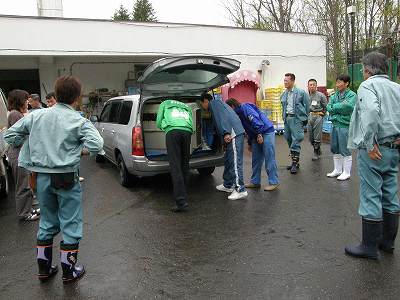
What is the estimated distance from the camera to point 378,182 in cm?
375

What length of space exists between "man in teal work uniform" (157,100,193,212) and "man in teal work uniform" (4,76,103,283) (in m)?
1.96

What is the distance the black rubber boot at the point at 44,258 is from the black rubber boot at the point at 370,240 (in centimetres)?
288

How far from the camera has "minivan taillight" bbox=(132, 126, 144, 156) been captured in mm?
6324

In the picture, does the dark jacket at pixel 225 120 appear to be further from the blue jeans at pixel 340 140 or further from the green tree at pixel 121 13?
the green tree at pixel 121 13

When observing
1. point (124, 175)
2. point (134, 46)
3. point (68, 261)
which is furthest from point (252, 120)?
point (134, 46)

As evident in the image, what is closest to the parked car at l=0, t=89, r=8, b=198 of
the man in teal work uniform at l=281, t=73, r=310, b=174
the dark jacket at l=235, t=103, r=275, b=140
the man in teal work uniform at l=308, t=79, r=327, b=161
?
the dark jacket at l=235, t=103, r=275, b=140

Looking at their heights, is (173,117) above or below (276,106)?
above

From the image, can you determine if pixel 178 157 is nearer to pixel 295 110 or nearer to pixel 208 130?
pixel 208 130

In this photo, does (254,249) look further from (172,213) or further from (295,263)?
(172,213)

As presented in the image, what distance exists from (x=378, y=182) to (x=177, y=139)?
105 inches

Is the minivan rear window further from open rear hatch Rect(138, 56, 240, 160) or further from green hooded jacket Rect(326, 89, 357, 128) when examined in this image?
green hooded jacket Rect(326, 89, 357, 128)

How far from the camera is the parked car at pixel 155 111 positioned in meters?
5.95

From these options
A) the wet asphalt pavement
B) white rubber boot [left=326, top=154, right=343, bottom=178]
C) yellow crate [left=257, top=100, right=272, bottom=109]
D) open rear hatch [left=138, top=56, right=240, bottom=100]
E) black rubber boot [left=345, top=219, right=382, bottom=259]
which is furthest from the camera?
yellow crate [left=257, top=100, right=272, bottom=109]

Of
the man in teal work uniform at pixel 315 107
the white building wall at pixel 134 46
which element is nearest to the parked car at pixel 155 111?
the man in teal work uniform at pixel 315 107
